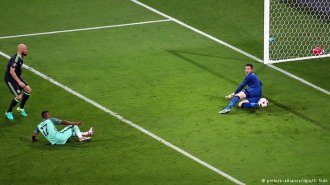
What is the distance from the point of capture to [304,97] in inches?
866

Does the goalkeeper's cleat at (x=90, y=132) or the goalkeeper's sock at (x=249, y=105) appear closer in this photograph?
the goalkeeper's cleat at (x=90, y=132)

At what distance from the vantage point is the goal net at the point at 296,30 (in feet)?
81.5

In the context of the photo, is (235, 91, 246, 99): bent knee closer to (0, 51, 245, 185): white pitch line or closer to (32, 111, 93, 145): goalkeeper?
(0, 51, 245, 185): white pitch line

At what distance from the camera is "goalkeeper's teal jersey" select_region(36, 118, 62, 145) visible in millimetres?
19094

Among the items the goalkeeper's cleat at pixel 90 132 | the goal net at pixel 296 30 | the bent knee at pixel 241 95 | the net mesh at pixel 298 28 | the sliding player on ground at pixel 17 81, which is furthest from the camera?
the net mesh at pixel 298 28

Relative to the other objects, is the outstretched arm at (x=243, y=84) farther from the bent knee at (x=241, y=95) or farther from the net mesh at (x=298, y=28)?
the net mesh at (x=298, y=28)

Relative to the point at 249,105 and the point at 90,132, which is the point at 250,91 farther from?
the point at 90,132

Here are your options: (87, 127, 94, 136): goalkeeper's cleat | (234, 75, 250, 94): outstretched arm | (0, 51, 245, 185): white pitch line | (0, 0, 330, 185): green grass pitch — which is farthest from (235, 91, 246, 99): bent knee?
(87, 127, 94, 136): goalkeeper's cleat

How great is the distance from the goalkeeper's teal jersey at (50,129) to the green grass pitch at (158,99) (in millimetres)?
209

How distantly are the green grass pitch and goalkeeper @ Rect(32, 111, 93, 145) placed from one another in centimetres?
19

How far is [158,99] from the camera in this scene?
21.7 meters

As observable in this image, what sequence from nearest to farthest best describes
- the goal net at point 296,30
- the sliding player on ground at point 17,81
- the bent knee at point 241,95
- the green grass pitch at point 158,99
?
the green grass pitch at point 158,99 < the sliding player on ground at point 17,81 < the bent knee at point 241,95 < the goal net at point 296,30

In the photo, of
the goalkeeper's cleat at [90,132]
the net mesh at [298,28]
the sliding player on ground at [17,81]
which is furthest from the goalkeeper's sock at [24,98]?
the net mesh at [298,28]

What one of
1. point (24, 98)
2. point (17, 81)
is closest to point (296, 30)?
point (24, 98)
